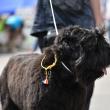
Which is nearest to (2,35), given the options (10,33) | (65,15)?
(10,33)

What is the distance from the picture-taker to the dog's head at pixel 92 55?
4777mm

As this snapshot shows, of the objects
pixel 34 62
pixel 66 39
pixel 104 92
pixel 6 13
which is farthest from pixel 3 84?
pixel 6 13

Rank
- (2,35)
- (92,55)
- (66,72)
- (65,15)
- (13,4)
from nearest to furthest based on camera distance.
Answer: (92,55) → (66,72) → (65,15) → (13,4) → (2,35)

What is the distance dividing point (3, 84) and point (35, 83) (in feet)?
2.90

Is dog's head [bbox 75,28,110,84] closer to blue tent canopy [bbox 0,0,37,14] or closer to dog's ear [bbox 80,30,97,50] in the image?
dog's ear [bbox 80,30,97,50]

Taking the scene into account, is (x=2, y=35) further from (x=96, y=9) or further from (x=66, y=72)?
(x=66, y=72)

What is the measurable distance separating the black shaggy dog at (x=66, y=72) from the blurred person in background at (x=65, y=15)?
108 cm

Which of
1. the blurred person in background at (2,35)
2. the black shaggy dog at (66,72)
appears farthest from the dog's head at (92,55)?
the blurred person in background at (2,35)

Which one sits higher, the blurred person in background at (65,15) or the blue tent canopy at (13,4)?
the blurred person in background at (65,15)

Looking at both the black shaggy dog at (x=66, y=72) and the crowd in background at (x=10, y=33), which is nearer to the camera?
the black shaggy dog at (x=66, y=72)

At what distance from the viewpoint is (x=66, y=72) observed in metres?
4.97

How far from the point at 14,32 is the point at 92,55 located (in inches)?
447

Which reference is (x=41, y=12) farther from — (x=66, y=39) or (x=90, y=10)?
(x=66, y=39)

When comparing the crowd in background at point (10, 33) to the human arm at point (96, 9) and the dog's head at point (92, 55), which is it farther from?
the dog's head at point (92, 55)
